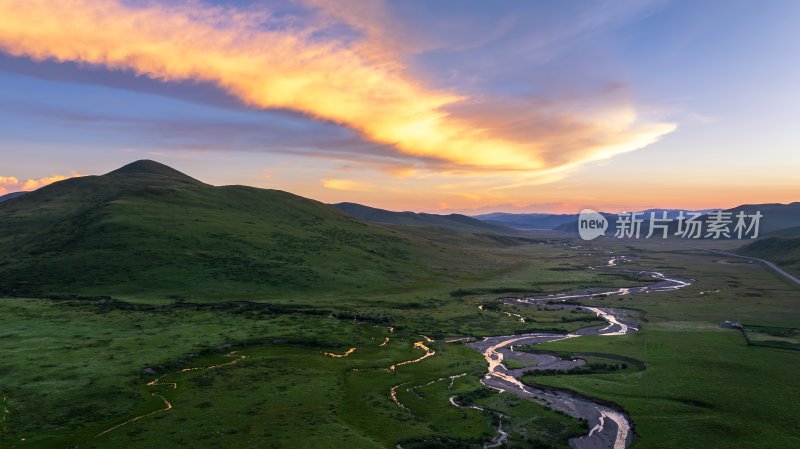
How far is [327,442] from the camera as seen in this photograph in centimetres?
3997

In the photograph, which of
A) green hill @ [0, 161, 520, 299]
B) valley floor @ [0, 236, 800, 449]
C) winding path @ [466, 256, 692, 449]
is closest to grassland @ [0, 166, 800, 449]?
valley floor @ [0, 236, 800, 449]

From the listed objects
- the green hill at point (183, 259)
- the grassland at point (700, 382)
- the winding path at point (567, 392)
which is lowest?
the winding path at point (567, 392)

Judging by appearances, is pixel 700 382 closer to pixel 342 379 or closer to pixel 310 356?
pixel 342 379

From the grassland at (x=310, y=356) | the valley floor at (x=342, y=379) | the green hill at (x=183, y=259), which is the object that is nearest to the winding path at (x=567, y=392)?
the valley floor at (x=342, y=379)

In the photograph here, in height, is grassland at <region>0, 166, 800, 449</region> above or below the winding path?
above

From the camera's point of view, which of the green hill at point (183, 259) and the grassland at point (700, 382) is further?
the green hill at point (183, 259)

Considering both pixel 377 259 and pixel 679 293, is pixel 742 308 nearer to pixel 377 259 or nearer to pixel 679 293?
pixel 679 293

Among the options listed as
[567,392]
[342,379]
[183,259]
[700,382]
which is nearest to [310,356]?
[342,379]

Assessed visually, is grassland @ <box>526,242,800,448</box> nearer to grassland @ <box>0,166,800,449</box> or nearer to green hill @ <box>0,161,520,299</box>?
grassland @ <box>0,166,800,449</box>

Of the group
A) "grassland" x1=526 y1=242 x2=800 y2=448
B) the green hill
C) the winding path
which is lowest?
the winding path

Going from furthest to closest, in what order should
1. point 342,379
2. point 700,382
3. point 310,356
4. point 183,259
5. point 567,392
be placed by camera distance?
point 183,259
point 310,356
point 342,379
point 700,382
point 567,392

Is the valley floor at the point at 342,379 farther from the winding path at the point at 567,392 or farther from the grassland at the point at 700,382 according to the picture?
the winding path at the point at 567,392

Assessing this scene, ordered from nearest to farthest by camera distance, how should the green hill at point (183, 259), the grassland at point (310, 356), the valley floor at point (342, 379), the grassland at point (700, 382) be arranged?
the valley floor at point (342, 379), the grassland at point (700, 382), the grassland at point (310, 356), the green hill at point (183, 259)

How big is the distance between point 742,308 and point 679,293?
101 feet
